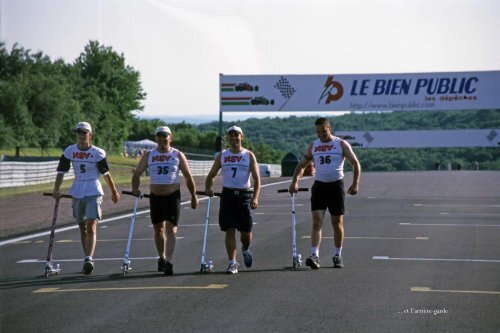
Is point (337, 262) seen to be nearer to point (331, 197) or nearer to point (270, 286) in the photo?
point (331, 197)

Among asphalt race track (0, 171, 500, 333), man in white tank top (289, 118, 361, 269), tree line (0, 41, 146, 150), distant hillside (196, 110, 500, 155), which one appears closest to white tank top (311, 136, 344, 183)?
man in white tank top (289, 118, 361, 269)

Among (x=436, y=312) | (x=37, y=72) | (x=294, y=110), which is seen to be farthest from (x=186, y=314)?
(x=37, y=72)

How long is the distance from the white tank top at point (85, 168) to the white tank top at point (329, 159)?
3011 mm

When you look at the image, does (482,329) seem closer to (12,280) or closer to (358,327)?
(358,327)

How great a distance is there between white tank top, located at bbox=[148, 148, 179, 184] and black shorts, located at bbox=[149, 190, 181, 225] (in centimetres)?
21

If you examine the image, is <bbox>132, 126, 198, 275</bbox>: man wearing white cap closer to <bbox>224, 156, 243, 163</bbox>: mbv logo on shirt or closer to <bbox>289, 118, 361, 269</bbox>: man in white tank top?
<bbox>224, 156, 243, 163</bbox>: mbv logo on shirt

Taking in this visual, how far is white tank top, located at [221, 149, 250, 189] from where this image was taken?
1298cm

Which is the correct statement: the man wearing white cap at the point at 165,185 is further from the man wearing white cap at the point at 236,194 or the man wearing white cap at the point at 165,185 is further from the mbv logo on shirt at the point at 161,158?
the man wearing white cap at the point at 236,194

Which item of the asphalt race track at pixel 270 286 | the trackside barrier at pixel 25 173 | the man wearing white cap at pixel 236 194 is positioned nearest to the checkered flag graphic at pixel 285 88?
the trackside barrier at pixel 25 173

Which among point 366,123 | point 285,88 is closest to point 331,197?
point 285,88

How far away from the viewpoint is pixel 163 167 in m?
12.8

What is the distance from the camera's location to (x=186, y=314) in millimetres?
9562

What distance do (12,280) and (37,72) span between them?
8869 centimetres

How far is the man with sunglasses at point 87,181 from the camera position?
42.4 feet
